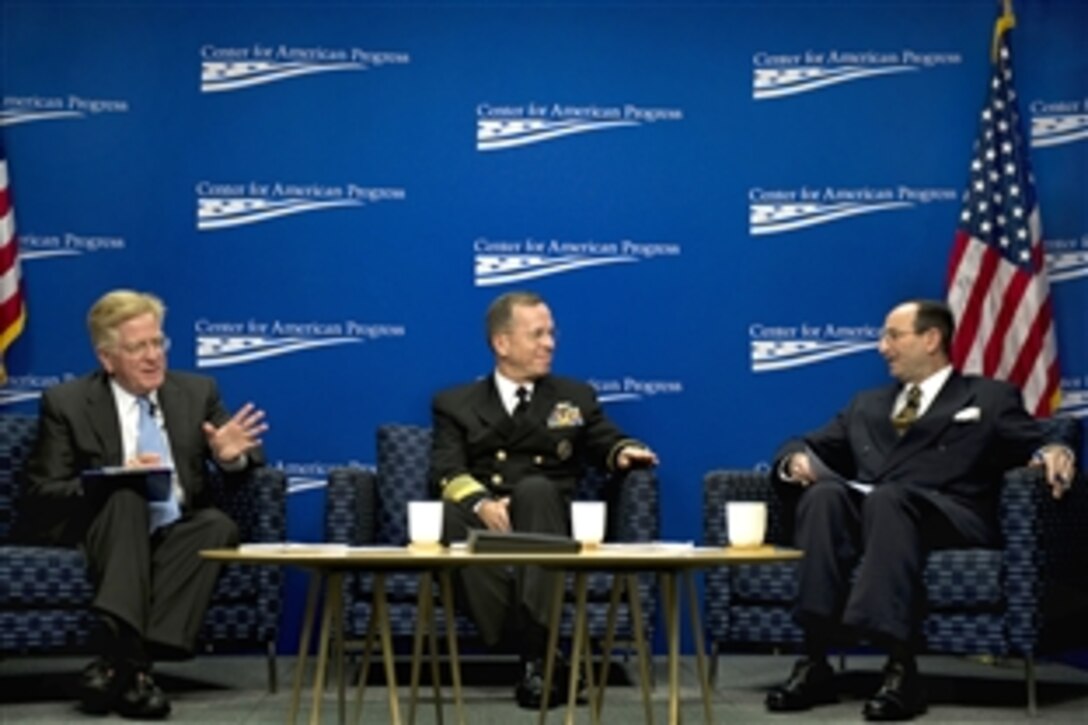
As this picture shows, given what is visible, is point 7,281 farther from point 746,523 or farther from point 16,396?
point 746,523

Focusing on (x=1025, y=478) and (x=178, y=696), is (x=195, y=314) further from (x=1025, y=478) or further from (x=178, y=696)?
(x=1025, y=478)

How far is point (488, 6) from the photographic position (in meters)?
6.55

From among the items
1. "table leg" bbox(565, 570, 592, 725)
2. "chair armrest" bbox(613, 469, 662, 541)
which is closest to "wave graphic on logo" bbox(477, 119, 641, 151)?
"chair armrest" bbox(613, 469, 662, 541)

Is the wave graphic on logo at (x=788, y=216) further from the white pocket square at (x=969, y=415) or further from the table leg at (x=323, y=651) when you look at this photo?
the table leg at (x=323, y=651)

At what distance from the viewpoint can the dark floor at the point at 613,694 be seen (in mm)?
4750

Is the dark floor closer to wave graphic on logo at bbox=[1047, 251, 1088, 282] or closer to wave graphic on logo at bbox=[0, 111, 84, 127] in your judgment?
wave graphic on logo at bbox=[1047, 251, 1088, 282]

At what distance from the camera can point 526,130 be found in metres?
6.49

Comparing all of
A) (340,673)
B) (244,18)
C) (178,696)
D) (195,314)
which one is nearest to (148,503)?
(178,696)

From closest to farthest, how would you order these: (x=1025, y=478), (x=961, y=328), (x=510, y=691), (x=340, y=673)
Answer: (x=340, y=673), (x=1025, y=478), (x=510, y=691), (x=961, y=328)

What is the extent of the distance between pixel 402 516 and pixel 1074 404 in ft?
8.32

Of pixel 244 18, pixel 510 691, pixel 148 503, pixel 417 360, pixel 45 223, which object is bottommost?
pixel 510 691

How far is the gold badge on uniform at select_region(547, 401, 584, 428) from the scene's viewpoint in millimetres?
5648

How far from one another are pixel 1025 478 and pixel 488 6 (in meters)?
2.80

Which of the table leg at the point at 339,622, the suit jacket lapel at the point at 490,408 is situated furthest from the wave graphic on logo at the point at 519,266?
the table leg at the point at 339,622
